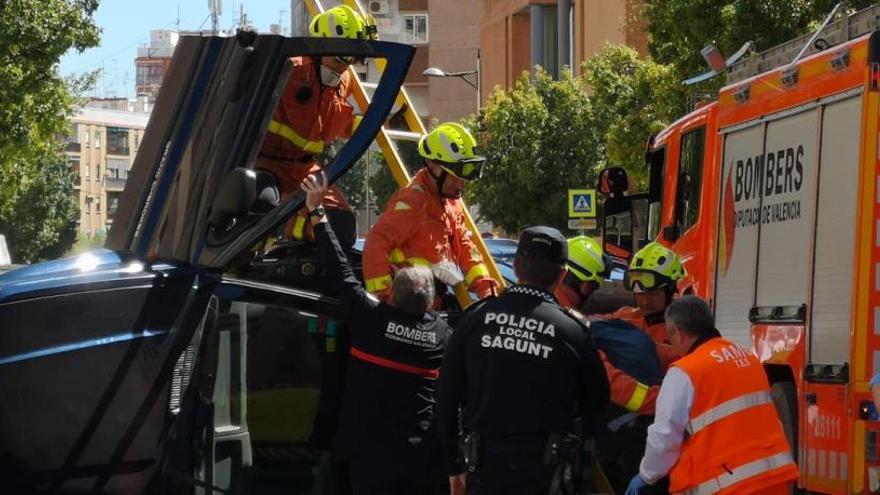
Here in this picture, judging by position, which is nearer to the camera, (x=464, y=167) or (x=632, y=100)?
(x=464, y=167)

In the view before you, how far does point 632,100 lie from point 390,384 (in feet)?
84.5

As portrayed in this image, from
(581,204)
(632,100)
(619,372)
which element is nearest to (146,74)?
(632,100)

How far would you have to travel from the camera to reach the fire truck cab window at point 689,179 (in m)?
11.0

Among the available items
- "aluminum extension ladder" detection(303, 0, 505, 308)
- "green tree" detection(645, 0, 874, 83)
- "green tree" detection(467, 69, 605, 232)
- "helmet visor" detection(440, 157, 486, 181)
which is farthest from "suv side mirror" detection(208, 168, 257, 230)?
"green tree" detection(467, 69, 605, 232)

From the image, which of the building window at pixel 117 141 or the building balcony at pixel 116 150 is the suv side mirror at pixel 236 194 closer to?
the building window at pixel 117 141

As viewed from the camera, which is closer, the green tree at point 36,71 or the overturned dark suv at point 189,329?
the overturned dark suv at point 189,329

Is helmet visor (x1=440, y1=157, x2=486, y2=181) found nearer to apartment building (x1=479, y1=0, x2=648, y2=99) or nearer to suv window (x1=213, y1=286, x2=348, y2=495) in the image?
suv window (x1=213, y1=286, x2=348, y2=495)

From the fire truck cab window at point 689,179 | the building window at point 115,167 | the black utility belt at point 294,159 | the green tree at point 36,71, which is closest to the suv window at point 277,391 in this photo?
the black utility belt at point 294,159

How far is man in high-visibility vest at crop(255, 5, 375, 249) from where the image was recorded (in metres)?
7.47

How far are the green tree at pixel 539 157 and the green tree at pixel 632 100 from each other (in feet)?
4.03

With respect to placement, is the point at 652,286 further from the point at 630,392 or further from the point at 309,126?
the point at 309,126

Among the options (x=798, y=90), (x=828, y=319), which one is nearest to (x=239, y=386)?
(x=828, y=319)

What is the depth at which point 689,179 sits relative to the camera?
11.2m

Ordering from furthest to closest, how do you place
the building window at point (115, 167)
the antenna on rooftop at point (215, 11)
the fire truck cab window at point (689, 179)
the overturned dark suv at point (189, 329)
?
the building window at point (115, 167) < the fire truck cab window at point (689, 179) < the antenna on rooftop at point (215, 11) < the overturned dark suv at point (189, 329)
